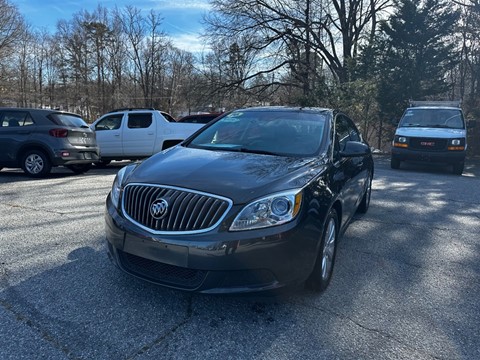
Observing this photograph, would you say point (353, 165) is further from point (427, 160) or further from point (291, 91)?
point (291, 91)

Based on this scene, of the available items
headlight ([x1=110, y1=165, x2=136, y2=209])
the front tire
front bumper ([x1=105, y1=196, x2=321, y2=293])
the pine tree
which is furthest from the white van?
headlight ([x1=110, y1=165, x2=136, y2=209])

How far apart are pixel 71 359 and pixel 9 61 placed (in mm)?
43041

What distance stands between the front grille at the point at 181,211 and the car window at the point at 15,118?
7.40 meters

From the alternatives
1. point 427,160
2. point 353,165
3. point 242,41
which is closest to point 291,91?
point 242,41

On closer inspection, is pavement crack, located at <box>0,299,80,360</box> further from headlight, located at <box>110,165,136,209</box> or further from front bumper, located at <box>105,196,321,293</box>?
headlight, located at <box>110,165,136,209</box>

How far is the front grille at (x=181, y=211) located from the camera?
2559 mm

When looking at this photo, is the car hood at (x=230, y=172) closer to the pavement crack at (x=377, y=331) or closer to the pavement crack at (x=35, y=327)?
the pavement crack at (x=377, y=331)

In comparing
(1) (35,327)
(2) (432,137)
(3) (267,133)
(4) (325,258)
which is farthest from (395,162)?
(1) (35,327)

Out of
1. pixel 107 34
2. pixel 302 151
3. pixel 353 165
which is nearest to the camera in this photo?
pixel 302 151

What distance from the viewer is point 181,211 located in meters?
2.61

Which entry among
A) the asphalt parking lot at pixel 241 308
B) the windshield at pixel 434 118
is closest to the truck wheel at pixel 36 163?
the asphalt parking lot at pixel 241 308

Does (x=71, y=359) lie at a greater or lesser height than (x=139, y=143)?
lesser

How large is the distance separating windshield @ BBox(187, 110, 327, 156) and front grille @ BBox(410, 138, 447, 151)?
8340mm

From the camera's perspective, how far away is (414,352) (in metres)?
2.43
